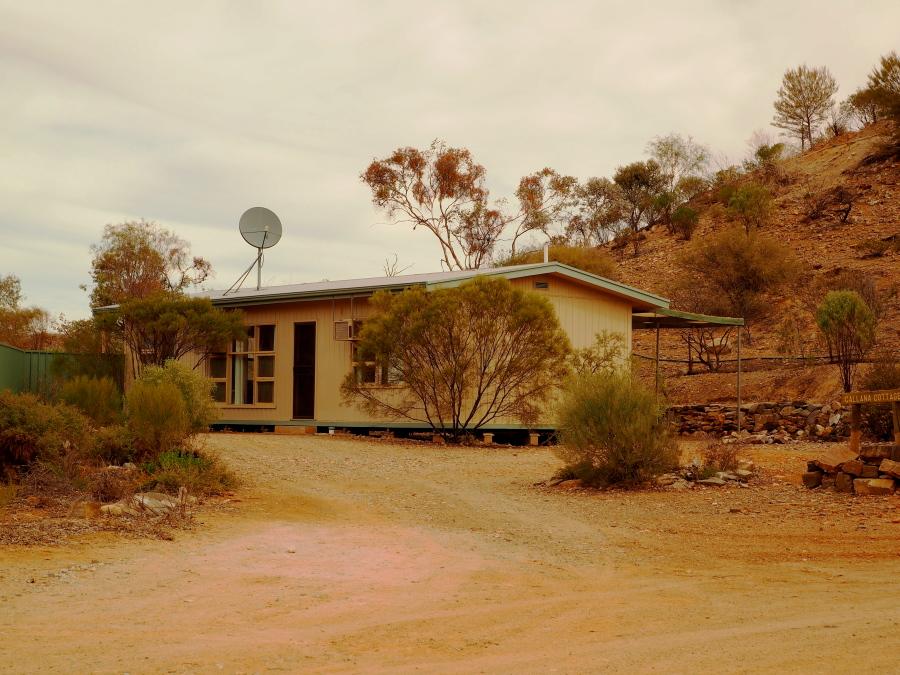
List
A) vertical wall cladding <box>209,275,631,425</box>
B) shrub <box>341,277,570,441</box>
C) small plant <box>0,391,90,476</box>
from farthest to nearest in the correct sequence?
vertical wall cladding <box>209,275,631,425</box> → shrub <box>341,277,570,441</box> → small plant <box>0,391,90,476</box>

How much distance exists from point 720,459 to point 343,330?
9150mm

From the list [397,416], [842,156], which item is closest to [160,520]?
[397,416]

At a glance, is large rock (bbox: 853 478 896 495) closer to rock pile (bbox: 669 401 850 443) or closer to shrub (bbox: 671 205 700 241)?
rock pile (bbox: 669 401 850 443)

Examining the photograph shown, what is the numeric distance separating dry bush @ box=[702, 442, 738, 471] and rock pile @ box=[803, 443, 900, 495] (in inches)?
37.9

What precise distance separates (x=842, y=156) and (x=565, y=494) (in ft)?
127

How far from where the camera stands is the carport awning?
21522 mm

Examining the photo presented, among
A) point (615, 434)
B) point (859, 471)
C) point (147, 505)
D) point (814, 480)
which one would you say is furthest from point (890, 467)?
point (147, 505)

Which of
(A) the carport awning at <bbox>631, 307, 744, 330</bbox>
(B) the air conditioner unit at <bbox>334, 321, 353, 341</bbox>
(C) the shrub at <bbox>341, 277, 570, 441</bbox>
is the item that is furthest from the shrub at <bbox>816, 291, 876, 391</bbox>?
(B) the air conditioner unit at <bbox>334, 321, 353, 341</bbox>

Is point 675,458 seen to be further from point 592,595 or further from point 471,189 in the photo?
point 471,189

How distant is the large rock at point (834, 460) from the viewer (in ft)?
36.4

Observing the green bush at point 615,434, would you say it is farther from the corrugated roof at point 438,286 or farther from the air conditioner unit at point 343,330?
the air conditioner unit at point 343,330

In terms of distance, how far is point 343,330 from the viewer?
19641 millimetres

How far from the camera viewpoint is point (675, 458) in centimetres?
1190

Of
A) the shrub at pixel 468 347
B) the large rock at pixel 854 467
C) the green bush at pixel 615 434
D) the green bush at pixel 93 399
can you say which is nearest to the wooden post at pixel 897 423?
the large rock at pixel 854 467
